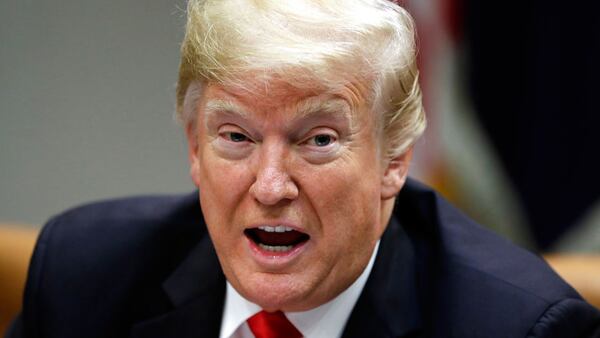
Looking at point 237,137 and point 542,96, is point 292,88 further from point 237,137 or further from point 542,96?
point 542,96

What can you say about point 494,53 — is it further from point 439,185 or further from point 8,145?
point 8,145

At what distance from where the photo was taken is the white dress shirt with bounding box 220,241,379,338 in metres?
1.80

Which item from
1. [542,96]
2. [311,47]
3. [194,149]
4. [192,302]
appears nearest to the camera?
[311,47]

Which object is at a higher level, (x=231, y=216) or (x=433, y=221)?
(x=231, y=216)

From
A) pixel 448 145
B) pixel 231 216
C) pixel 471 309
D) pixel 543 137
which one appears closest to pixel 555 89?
pixel 543 137

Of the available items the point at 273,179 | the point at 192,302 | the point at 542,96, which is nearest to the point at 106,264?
the point at 192,302

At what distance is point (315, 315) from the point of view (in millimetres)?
1807

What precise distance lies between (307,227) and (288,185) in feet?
0.28

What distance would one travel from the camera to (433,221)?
1.95 meters

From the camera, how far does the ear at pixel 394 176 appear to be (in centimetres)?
173

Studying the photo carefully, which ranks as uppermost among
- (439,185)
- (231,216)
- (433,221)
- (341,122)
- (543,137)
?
(341,122)

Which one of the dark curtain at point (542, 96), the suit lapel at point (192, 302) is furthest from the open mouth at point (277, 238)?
the dark curtain at point (542, 96)

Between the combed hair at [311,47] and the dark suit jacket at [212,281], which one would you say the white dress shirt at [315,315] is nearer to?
the dark suit jacket at [212,281]

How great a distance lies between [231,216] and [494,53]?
157cm
